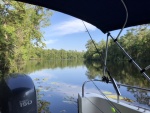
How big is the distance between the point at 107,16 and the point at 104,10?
0.14 meters

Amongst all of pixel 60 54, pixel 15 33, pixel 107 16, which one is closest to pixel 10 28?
pixel 15 33

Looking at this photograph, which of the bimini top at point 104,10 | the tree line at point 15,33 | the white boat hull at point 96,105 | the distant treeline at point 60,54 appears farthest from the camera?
the distant treeline at point 60,54

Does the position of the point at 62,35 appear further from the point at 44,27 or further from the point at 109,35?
the point at 109,35

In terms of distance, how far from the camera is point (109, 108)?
228cm

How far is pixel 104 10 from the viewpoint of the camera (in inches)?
72.9

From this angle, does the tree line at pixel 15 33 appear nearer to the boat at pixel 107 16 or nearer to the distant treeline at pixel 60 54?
the boat at pixel 107 16

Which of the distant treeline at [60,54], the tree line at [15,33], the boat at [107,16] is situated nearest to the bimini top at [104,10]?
the boat at [107,16]

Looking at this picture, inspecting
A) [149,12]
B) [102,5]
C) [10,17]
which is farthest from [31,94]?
[10,17]

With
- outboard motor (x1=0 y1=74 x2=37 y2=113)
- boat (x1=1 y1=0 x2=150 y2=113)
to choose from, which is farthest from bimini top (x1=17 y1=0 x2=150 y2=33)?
outboard motor (x1=0 y1=74 x2=37 y2=113)

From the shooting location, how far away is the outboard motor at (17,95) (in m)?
1.24

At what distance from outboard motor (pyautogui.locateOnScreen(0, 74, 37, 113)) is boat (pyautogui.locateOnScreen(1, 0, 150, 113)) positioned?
0.67 meters

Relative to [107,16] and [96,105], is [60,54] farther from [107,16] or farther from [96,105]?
[107,16]

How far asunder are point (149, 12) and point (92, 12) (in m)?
0.53

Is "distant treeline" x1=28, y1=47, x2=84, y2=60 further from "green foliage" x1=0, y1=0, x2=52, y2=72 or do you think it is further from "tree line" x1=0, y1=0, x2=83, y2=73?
"green foliage" x1=0, y1=0, x2=52, y2=72
